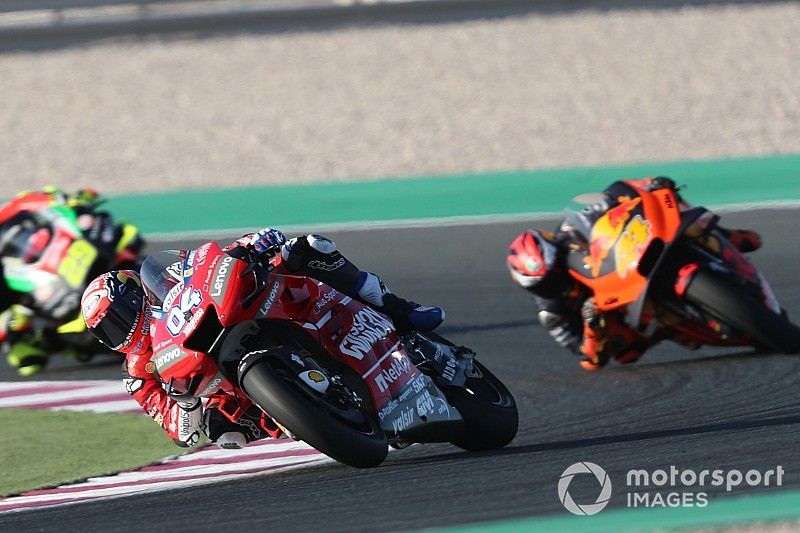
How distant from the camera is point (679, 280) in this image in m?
7.38

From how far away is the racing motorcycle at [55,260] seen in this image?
880cm

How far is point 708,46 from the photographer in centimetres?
1641

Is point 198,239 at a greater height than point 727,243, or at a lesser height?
lesser

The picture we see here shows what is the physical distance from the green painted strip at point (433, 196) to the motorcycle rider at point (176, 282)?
235 inches

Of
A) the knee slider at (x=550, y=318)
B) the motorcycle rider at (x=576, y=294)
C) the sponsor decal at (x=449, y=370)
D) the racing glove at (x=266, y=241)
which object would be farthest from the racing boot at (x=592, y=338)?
the racing glove at (x=266, y=241)

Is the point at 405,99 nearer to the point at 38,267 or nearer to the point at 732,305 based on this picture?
the point at 38,267

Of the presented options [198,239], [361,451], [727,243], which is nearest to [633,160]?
[198,239]

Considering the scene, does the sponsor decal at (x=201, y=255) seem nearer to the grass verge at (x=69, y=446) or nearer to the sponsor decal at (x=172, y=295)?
the sponsor decal at (x=172, y=295)

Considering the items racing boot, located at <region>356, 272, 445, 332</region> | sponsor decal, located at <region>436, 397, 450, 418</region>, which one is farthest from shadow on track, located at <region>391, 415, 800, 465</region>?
racing boot, located at <region>356, 272, 445, 332</region>

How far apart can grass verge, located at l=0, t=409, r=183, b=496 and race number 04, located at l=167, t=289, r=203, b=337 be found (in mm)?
1383

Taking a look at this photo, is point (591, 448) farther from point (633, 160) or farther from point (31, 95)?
point (31, 95)

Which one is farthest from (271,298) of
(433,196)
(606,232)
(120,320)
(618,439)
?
(433,196)

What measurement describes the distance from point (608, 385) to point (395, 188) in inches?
227

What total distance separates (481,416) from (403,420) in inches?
19.7
